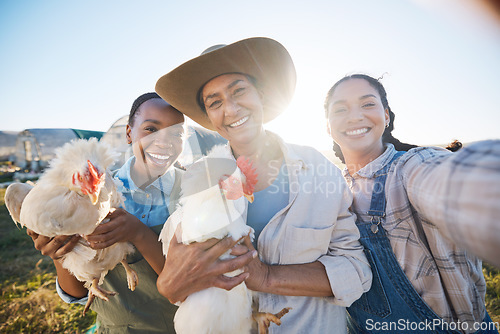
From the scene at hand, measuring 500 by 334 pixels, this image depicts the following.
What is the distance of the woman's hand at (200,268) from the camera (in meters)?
1.29

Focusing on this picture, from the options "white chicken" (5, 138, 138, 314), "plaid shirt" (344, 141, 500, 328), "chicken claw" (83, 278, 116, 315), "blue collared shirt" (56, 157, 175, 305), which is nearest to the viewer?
"plaid shirt" (344, 141, 500, 328)

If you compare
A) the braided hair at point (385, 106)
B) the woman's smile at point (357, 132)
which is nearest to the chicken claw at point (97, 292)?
the woman's smile at point (357, 132)

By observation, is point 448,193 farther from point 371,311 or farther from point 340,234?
point 371,311

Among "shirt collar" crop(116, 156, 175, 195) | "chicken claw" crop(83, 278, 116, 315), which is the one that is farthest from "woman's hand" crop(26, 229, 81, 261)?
"shirt collar" crop(116, 156, 175, 195)

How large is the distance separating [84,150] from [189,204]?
925 mm

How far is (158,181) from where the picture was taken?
7.06ft

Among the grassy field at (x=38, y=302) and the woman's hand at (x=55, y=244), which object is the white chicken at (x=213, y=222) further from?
the grassy field at (x=38, y=302)

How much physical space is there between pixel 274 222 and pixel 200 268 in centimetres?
56

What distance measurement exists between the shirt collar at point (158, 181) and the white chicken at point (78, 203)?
14.8 inches

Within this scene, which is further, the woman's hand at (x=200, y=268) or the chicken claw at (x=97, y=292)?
the chicken claw at (x=97, y=292)

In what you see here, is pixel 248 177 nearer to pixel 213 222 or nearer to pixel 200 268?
pixel 213 222

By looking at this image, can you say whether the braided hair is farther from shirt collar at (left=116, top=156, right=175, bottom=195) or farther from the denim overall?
shirt collar at (left=116, top=156, right=175, bottom=195)

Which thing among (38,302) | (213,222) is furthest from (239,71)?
(38,302)

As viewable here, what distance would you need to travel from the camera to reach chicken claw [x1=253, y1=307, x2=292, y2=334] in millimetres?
1446
